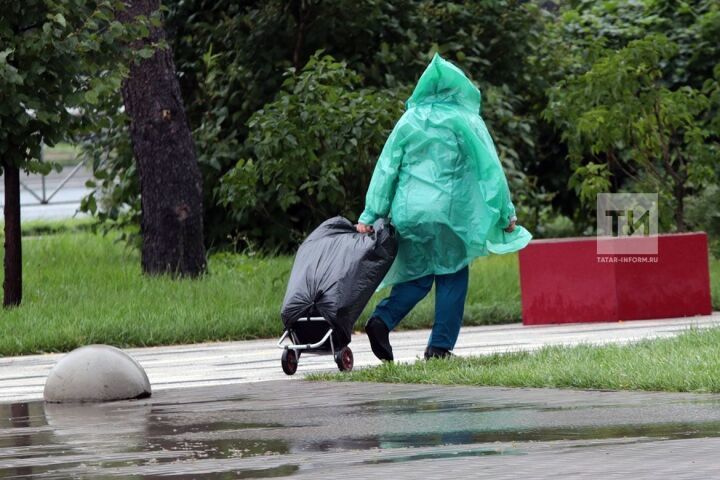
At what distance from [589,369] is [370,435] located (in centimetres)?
216

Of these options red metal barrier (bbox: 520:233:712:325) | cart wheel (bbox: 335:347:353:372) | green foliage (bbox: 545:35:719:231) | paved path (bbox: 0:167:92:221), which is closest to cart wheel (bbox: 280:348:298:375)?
cart wheel (bbox: 335:347:353:372)

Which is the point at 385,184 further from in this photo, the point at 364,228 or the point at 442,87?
the point at 442,87

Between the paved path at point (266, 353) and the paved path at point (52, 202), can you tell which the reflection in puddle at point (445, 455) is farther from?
the paved path at point (52, 202)

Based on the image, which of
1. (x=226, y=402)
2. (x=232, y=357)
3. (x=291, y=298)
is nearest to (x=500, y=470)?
(x=226, y=402)

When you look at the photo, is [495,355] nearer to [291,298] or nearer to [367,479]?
[291,298]

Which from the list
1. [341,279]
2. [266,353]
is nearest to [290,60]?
[266,353]

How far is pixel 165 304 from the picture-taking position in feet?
48.0

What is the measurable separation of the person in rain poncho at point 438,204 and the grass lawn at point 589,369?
47 centimetres

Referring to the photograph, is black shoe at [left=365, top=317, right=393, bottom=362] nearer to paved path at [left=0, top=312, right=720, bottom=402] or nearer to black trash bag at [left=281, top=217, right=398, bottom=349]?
black trash bag at [left=281, top=217, right=398, bottom=349]

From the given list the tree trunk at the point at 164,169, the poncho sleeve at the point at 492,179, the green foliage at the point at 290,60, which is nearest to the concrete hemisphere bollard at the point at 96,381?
the poncho sleeve at the point at 492,179

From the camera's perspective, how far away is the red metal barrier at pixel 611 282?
14.1m

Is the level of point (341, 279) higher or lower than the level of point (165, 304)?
higher

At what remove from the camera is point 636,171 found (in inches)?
754

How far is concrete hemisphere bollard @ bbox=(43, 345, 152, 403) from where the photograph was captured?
31.6ft
